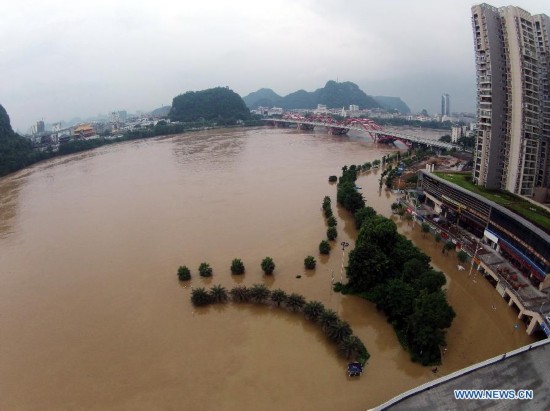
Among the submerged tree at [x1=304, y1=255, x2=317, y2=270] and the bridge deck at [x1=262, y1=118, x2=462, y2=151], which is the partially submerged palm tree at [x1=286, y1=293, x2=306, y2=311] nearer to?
the submerged tree at [x1=304, y1=255, x2=317, y2=270]

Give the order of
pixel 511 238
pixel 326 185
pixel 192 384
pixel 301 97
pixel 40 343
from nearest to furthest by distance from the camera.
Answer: pixel 192 384, pixel 40 343, pixel 511 238, pixel 326 185, pixel 301 97

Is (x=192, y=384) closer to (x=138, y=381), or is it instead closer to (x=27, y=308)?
(x=138, y=381)

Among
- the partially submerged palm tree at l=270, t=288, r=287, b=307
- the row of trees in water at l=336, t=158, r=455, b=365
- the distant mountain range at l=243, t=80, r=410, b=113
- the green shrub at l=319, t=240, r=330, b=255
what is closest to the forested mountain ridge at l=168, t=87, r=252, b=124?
the distant mountain range at l=243, t=80, r=410, b=113

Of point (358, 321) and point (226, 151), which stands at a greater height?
point (226, 151)

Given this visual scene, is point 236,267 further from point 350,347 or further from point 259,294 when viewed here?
point 350,347

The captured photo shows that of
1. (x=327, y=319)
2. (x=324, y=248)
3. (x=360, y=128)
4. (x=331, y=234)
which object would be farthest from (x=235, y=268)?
(x=360, y=128)

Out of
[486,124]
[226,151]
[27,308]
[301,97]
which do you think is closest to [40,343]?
[27,308]

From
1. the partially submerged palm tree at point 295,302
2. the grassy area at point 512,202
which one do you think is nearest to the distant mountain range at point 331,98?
the grassy area at point 512,202
